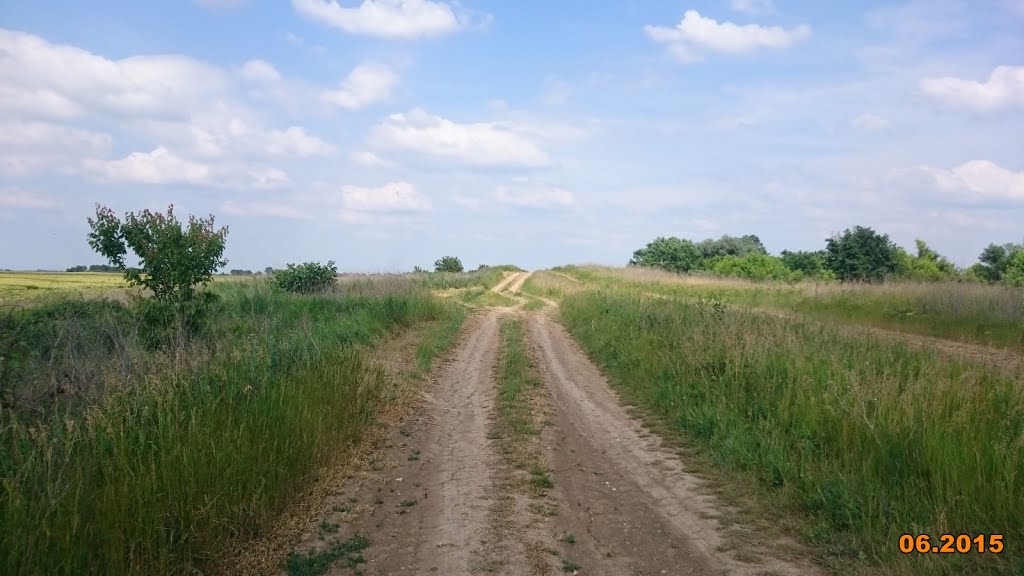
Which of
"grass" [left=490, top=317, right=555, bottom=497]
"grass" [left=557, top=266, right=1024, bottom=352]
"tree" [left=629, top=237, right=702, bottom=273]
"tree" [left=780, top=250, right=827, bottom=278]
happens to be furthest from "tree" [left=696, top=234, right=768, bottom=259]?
"grass" [left=490, top=317, right=555, bottom=497]

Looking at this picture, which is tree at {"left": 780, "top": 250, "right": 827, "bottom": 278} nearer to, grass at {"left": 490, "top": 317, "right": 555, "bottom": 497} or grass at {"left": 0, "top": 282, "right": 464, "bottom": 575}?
grass at {"left": 490, "top": 317, "right": 555, "bottom": 497}

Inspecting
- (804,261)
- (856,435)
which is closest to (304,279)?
(856,435)

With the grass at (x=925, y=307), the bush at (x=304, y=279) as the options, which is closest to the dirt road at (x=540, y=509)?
the grass at (x=925, y=307)

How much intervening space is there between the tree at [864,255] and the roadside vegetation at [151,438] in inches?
1383

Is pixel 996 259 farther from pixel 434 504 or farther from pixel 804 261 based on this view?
pixel 434 504

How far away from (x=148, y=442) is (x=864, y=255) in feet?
132

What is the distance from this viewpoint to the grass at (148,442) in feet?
13.9

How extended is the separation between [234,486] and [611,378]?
9003 millimetres

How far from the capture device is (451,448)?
27.6ft

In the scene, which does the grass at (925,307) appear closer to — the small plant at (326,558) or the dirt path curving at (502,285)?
the small plant at (326,558)

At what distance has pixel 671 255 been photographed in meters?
78.6

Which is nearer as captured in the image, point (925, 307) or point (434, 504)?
point (434, 504)

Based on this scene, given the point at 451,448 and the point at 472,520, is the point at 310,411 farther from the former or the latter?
the point at 472,520

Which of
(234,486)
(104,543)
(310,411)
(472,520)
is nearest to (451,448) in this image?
(310,411)
